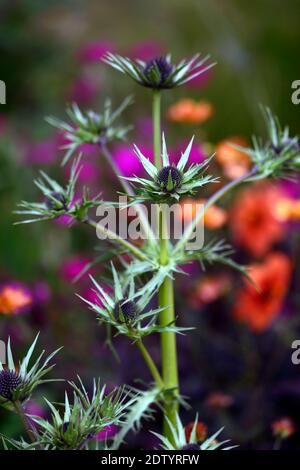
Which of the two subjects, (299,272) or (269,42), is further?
(269,42)

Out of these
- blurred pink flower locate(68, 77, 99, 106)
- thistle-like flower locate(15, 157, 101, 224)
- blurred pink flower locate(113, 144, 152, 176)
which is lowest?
thistle-like flower locate(15, 157, 101, 224)

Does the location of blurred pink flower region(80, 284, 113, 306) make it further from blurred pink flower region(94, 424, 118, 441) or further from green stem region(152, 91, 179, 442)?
green stem region(152, 91, 179, 442)

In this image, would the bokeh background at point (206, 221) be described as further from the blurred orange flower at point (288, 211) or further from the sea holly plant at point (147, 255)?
the sea holly plant at point (147, 255)

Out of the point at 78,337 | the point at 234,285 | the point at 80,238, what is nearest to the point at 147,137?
the point at 80,238

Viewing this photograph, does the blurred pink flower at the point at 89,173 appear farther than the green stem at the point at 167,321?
Yes

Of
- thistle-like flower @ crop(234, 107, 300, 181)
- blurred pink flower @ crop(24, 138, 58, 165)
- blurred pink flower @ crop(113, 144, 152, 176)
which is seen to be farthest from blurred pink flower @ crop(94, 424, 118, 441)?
blurred pink flower @ crop(24, 138, 58, 165)

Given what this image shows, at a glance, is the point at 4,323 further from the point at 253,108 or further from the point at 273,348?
the point at 253,108

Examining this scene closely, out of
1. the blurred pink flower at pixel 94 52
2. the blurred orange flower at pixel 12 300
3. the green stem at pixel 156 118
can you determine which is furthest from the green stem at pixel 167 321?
the blurred pink flower at pixel 94 52
